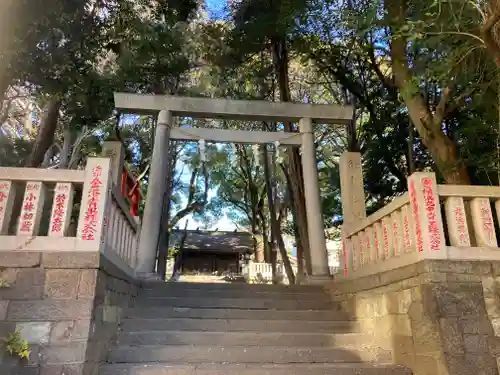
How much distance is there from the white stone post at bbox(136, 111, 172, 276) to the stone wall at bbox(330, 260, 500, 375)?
13.3 ft

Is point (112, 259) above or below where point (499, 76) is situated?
below

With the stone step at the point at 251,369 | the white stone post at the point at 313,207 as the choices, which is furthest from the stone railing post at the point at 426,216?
the white stone post at the point at 313,207

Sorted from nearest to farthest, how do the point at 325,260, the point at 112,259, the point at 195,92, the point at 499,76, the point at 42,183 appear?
the point at 42,183, the point at 112,259, the point at 499,76, the point at 325,260, the point at 195,92

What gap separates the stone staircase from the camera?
3953 mm

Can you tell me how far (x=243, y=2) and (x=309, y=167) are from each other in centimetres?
476

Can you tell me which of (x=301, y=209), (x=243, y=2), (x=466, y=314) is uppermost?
(x=243, y=2)

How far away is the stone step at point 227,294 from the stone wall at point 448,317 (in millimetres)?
1805

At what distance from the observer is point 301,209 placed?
9.91m

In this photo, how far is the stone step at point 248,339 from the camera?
14.3ft

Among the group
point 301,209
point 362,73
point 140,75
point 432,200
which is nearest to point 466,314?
point 432,200

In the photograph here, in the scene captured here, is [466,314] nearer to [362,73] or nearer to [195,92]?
[362,73]

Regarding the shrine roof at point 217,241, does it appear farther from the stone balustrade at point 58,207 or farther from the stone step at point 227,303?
the stone balustrade at point 58,207

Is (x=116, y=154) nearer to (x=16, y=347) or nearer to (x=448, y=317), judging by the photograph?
(x=16, y=347)

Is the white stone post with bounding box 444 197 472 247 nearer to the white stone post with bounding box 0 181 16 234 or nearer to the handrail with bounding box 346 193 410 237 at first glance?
the handrail with bounding box 346 193 410 237
